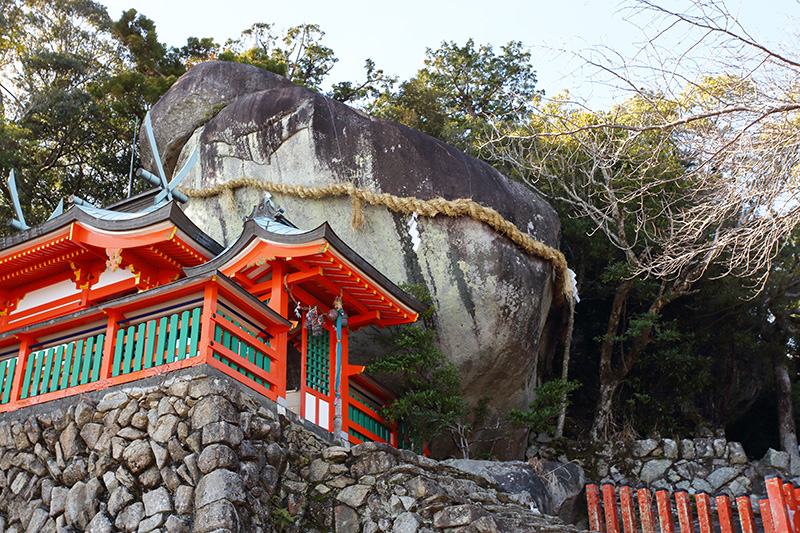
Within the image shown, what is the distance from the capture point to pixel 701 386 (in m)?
15.0

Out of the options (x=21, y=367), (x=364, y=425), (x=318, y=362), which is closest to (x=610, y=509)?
(x=364, y=425)

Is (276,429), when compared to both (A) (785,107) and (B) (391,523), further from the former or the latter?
(A) (785,107)

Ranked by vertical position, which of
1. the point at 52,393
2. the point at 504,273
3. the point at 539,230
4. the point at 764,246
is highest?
the point at 539,230

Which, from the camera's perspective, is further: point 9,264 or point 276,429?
point 9,264

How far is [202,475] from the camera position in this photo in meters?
6.98

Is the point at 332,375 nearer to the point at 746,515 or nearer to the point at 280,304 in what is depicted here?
the point at 280,304

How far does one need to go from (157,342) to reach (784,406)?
13926 mm

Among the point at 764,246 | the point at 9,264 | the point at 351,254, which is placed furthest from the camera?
the point at 9,264

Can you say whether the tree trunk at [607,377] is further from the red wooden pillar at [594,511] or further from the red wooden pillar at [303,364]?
the red wooden pillar at [303,364]

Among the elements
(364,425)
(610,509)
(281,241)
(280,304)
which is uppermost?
(281,241)

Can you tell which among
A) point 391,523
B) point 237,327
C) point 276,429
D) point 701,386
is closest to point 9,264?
point 237,327

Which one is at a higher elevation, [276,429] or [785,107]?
[785,107]

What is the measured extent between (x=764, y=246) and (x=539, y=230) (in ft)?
27.3

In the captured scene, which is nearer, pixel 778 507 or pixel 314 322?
pixel 778 507
